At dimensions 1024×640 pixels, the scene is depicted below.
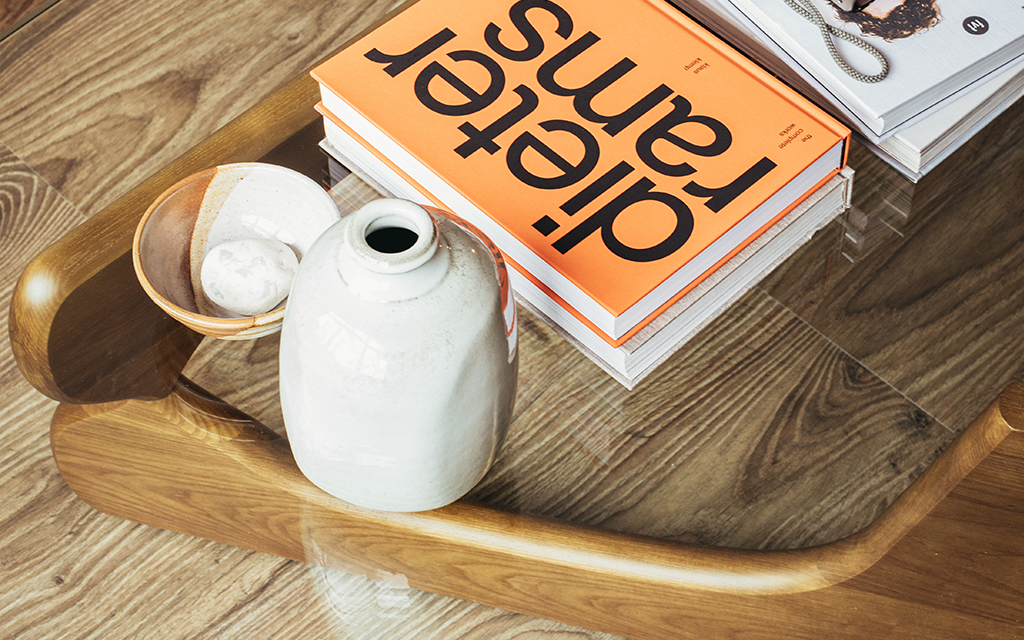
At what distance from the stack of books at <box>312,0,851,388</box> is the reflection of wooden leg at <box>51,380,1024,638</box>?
0.39 feet

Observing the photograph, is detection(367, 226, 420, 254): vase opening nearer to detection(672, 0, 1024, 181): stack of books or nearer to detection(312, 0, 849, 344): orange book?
detection(312, 0, 849, 344): orange book

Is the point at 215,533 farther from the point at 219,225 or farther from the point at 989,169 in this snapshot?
the point at 989,169

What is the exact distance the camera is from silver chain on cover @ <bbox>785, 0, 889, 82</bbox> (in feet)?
2.23

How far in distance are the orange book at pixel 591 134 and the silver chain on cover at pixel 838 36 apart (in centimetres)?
5

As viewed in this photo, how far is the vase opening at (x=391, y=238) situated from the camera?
1.58ft

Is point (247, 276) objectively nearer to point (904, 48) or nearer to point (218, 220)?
point (218, 220)

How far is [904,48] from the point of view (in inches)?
27.4

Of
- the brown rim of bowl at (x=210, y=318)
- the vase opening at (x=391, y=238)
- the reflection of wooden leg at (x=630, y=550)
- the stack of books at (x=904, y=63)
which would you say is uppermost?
the vase opening at (x=391, y=238)

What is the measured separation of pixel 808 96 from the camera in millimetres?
703

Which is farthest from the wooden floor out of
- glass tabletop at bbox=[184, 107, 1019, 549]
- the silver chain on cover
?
the silver chain on cover

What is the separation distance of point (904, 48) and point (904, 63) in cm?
2

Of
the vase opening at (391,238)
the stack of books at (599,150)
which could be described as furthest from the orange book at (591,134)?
the vase opening at (391,238)

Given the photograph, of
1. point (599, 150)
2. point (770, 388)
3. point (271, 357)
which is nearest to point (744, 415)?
point (770, 388)

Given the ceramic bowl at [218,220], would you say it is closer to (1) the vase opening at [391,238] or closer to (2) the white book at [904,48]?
(1) the vase opening at [391,238]
